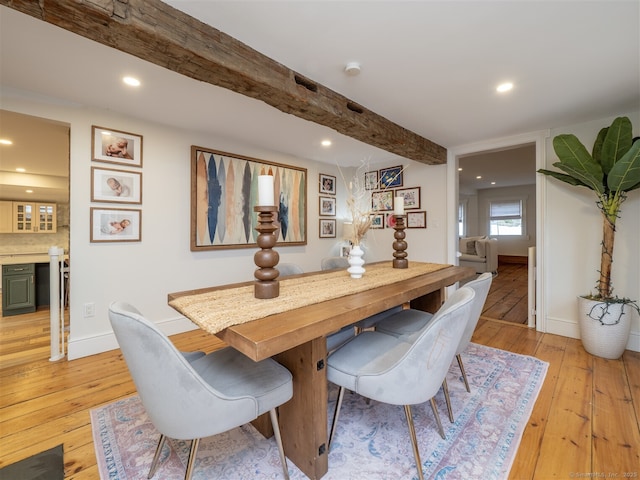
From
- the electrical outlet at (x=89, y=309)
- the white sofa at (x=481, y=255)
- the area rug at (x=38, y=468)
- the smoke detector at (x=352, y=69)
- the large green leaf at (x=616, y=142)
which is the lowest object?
the area rug at (x=38, y=468)

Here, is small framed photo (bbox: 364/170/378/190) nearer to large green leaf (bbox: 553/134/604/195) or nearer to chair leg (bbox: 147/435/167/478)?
large green leaf (bbox: 553/134/604/195)

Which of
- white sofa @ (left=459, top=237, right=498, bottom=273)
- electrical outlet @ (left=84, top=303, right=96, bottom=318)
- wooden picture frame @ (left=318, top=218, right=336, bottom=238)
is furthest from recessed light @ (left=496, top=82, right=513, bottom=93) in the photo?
white sofa @ (left=459, top=237, right=498, bottom=273)

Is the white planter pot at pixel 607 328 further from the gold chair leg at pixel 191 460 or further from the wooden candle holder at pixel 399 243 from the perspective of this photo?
the gold chair leg at pixel 191 460

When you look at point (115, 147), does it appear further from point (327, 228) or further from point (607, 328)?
point (607, 328)

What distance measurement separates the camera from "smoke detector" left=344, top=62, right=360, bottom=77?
1.78 metres

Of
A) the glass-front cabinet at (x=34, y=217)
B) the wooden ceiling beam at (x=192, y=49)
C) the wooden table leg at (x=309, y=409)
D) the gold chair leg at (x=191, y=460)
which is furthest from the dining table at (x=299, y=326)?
the glass-front cabinet at (x=34, y=217)

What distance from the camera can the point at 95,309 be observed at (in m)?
2.47

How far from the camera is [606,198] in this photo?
8.11ft

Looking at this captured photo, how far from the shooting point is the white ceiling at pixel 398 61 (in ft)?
4.52

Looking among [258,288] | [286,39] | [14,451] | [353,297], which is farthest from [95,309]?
[286,39]

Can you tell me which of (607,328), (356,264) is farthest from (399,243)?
(607,328)

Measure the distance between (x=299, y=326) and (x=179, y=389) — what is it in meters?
0.45

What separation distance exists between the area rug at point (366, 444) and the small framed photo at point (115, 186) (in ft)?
5.73

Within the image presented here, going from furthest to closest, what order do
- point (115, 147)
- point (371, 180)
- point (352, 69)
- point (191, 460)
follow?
point (371, 180) → point (115, 147) → point (352, 69) → point (191, 460)
